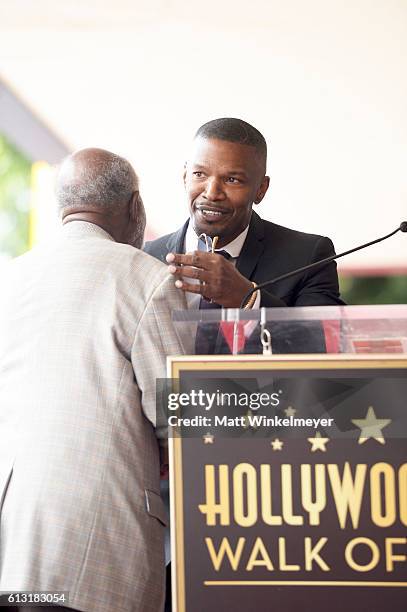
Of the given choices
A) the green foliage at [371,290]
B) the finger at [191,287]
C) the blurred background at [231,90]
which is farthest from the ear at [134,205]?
the green foliage at [371,290]

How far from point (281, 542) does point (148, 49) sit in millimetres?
4664

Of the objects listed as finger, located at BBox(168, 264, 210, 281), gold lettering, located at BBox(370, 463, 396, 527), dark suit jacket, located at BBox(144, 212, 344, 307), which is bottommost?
gold lettering, located at BBox(370, 463, 396, 527)

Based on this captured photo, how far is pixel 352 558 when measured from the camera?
133 cm

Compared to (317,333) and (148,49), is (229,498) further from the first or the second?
(148,49)

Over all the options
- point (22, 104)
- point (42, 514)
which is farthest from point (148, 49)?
point (42, 514)

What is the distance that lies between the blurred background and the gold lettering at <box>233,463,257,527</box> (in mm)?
4343

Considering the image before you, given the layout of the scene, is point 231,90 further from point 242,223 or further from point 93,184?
point 93,184

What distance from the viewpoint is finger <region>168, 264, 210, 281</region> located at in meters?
1.59

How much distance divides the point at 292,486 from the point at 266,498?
40 mm

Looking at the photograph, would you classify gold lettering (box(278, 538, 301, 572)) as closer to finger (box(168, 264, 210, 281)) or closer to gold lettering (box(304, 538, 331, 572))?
gold lettering (box(304, 538, 331, 572))

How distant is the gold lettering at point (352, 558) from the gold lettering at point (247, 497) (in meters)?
0.14

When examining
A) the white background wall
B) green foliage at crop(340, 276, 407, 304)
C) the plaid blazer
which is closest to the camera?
the plaid blazer

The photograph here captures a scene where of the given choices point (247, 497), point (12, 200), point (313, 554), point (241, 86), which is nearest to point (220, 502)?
point (247, 497)

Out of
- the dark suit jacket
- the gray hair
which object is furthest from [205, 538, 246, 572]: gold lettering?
the dark suit jacket
